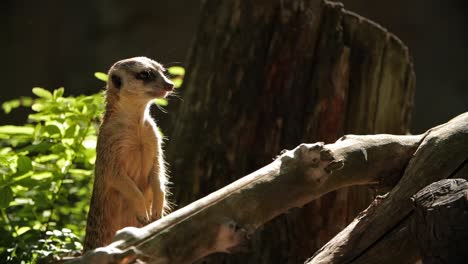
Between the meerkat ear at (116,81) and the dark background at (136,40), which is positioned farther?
the dark background at (136,40)

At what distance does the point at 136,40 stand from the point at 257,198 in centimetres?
658

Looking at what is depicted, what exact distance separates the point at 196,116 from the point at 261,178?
1.71m

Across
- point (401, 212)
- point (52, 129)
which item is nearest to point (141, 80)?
point (52, 129)

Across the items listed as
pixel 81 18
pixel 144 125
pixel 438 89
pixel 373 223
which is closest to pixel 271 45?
pixel 144 125

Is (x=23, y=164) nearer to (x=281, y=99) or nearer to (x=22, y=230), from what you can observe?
(x=22, y=230)

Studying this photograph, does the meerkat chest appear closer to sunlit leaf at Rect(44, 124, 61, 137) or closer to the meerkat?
the meerkat

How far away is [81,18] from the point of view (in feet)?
29.9

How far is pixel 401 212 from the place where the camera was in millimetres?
2850

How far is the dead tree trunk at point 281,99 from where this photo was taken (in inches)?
160

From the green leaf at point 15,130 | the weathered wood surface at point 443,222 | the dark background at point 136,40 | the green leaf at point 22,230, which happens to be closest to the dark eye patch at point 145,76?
the green leaf at point 15,130

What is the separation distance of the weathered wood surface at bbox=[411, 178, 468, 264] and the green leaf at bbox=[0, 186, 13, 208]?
195cm

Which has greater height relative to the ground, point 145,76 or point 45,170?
point 145,76

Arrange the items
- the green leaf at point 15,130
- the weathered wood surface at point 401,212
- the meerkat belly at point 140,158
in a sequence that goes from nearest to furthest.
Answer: the weathered wood surface at point 401,212 < the meerkat belly at point 140,158 < the green leaf at point 15,130

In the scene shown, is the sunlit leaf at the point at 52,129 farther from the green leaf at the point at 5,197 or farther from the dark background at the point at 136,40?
the dark background at the point at 136,40
